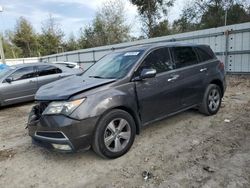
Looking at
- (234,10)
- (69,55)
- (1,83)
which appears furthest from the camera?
(69,55)

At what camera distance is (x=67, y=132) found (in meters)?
3.26

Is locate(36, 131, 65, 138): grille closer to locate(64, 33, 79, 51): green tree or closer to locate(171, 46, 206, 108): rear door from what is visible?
locate(171, 46, 206, 108): rear door

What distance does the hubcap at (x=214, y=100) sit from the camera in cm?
520

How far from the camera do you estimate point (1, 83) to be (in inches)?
307

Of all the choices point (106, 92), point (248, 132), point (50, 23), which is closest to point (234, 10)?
point (248, 132)

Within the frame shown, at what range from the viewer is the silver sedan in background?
7883 millimetres

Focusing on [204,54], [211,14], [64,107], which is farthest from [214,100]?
[211,14]

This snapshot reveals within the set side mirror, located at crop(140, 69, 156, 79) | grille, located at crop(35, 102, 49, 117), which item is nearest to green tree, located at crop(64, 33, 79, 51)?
grille, located at crop(35, 102, 49, 117)

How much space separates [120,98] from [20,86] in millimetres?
5672

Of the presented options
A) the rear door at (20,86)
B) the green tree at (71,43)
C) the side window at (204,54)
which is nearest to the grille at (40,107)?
the side window at (204,54)

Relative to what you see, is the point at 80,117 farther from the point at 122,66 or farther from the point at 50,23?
the point at 50,23

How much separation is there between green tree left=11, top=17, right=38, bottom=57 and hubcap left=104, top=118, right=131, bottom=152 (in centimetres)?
4281

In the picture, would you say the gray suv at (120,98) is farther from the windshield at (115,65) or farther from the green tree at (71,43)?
the green tree at (71,43)

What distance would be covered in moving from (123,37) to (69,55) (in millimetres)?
11670
